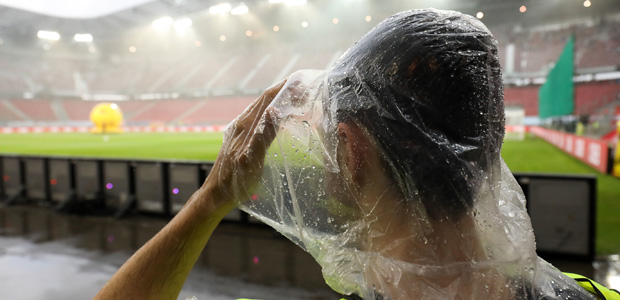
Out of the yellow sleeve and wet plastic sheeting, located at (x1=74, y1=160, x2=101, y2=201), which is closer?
the yellow sleeve

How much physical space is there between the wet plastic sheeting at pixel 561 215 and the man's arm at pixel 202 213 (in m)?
4.06

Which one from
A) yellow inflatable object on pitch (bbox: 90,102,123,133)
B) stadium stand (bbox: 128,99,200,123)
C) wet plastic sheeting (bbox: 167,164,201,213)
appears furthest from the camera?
stadium stand (bbox: 128,99,200,123)

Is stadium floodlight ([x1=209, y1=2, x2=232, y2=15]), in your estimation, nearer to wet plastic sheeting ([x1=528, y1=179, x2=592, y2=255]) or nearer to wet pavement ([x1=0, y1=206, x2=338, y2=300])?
wet pavement ([x1=0, y1=206, x2=338, y2=300])

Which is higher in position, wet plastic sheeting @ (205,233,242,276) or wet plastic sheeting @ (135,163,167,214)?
wet plastic sheeting @ (135,163,167,214)

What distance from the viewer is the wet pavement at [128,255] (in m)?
3.54

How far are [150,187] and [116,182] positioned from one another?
0.73 meters

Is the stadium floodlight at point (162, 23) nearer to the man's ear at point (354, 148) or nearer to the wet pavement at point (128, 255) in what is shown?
the wet pavement at point (128, 255)

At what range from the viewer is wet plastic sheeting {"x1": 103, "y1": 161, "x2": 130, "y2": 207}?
638 centimetres

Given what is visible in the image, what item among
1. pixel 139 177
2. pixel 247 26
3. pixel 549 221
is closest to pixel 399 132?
pixel 549 221

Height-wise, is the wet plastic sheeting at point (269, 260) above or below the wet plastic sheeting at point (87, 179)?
below

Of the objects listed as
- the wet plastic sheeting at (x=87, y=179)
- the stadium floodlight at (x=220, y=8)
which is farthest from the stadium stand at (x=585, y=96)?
the wet plastic sheeting at (x=87, y=179)

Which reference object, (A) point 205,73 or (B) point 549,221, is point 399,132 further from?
(A) point 205,73

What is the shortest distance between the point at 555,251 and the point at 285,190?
4.22 meters

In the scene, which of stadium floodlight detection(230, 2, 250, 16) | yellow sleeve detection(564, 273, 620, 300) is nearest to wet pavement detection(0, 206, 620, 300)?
yellow sleeve detection(564, 273, 620, 300)
